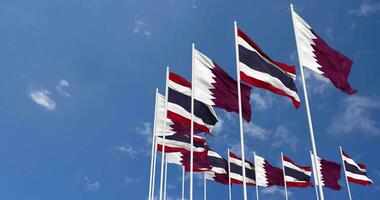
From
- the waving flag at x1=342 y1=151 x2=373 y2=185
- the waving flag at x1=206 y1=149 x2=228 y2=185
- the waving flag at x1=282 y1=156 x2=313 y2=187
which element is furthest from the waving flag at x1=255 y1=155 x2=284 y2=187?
the waving flag at x1=342 y1=151 x2=373 y2=185

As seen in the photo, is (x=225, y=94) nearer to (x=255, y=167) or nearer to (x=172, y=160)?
(x=172, y=160)

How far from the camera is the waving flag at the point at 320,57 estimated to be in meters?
14.0

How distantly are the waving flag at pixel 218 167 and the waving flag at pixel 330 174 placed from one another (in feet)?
25.3

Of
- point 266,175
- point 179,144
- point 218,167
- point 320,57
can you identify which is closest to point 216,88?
point 320,57

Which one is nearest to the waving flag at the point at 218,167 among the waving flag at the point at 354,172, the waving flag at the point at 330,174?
the waving flag at the point at 330,174

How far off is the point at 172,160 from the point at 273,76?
14061 millimetres

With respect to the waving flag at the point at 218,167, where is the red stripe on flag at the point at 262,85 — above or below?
below

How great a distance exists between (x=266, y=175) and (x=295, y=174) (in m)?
2.79

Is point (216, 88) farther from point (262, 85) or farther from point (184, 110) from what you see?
point (184, 110)

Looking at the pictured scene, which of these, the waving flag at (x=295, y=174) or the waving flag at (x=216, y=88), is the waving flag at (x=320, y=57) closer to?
the waving flag at (x=216, y=88)

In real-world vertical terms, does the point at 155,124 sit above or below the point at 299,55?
above

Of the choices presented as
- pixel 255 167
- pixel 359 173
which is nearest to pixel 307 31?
pixel 255 167

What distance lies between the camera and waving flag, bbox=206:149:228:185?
91.8 ft

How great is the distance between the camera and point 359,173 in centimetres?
3319
